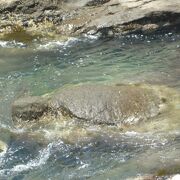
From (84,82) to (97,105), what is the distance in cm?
198

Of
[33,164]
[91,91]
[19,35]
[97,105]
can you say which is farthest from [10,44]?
[33,164]

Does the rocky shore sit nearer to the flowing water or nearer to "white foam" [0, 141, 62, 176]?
the flowing water

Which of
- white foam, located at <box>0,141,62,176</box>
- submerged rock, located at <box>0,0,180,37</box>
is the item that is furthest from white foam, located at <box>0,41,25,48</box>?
white foam, located at <box>0,141,62,176</box>

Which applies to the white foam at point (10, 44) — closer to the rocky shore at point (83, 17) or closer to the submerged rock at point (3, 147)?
the rocky shore at point (83, 17)

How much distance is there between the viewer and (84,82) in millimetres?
11656

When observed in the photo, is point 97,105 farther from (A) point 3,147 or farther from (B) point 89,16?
(B) point 89,16

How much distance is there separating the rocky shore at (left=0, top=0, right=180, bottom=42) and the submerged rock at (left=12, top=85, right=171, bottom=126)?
564 centimetres

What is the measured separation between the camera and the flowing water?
816cm

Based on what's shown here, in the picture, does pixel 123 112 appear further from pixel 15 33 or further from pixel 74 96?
pixel 15 33

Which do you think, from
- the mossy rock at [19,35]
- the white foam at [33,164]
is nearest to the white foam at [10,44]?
the mossy rock at [19,35]

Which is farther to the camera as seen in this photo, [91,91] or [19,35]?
[19,35]

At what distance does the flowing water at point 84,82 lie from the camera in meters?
8.16

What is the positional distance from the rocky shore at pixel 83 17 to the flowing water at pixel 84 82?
535mm

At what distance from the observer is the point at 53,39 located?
51.6 feet
